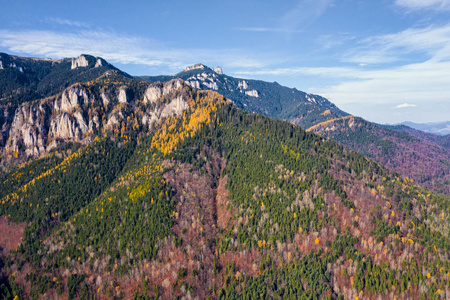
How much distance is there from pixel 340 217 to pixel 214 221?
9596cm

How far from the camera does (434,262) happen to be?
141 meters

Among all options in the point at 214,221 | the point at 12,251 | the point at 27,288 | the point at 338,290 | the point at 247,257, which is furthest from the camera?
the point at 214,221

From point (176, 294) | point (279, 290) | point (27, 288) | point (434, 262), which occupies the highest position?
point (434, 262)

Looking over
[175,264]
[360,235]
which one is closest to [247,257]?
[175,264]

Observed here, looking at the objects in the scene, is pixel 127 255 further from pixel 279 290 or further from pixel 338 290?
pixel 338 290

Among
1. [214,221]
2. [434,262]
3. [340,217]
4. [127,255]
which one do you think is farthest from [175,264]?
[434,262]

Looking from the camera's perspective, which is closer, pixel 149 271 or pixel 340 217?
pixel 149 271

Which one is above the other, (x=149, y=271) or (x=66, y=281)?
(x=149, y=271)

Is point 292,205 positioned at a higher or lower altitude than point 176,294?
higher

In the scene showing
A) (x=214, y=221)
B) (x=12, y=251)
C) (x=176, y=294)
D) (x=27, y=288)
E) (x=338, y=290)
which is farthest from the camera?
(x=214, y=221)

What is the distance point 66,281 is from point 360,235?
196643 millimetres

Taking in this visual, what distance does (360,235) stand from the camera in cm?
16100

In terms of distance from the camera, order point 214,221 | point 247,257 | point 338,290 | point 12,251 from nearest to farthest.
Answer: point 338,290
point 247,257
point 12,251
point 214,221

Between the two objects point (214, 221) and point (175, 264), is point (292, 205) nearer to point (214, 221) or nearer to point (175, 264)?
point (214, 221)
